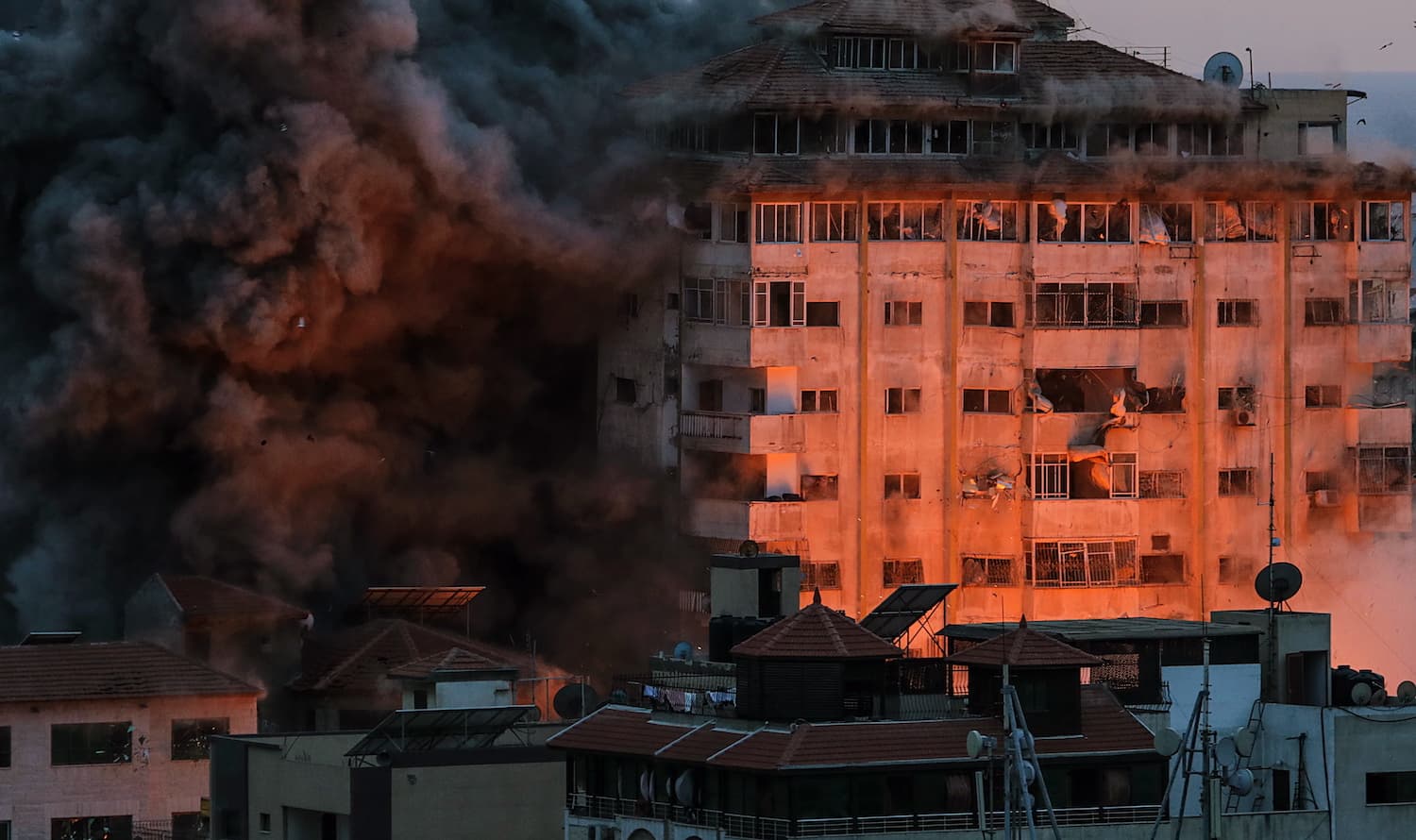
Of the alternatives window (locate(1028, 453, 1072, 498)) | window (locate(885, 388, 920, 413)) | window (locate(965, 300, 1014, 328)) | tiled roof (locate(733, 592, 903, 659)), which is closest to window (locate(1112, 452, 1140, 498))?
window (locate(1028, 453, 1072, 498))

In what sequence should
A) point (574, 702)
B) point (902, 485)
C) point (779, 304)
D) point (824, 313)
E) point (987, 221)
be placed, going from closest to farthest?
point (574, 702), point (779, 304), point (824, 313), point (902, 485), point (987, 221)

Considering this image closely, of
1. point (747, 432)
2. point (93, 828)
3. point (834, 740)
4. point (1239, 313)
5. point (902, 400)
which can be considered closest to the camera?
point (834, 740)

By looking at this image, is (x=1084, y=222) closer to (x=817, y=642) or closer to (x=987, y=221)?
(x=987, y=221)

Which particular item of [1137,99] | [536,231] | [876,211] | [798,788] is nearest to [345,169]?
[536,231]

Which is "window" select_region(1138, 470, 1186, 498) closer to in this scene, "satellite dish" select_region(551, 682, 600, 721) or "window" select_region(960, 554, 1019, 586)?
"window" select_region(960, 554, 1019, 586)

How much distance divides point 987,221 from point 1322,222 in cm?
1013

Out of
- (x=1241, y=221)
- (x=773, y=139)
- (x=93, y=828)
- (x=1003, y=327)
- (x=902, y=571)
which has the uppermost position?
(x=773, y=139)

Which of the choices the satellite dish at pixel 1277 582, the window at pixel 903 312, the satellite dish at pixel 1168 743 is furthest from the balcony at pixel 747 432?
the satellite dish at pixel 1168 743

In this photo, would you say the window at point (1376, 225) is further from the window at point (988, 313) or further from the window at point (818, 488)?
the window at point (818, 488)

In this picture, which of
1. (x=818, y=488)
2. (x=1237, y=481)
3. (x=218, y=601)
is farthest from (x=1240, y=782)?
(x=1237, y=481)

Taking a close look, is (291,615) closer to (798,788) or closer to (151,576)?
(151,576)

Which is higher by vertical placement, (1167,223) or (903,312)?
(1167,223)

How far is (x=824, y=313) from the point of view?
127 m

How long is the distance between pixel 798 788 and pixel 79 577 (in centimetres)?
4330
